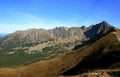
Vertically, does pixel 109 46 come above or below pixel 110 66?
above

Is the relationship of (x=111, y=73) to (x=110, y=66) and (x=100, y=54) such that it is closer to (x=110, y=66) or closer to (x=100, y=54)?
(x=110, y=66)

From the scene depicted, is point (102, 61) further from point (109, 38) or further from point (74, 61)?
point (74, 61)

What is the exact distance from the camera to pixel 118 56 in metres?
128

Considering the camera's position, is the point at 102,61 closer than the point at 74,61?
Yes

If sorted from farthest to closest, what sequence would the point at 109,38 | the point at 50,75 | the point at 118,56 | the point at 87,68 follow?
the point at 50,75 → the point at 109,38 → the point at 87,68 → the point at 118,56

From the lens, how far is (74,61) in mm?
186875

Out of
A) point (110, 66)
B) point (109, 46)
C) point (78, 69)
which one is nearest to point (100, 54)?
point (109, 46)

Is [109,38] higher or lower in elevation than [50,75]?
higher

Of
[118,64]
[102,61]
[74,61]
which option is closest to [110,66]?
[118,64]

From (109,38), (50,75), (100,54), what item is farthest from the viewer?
(50,75)

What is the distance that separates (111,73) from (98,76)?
7.75 meters

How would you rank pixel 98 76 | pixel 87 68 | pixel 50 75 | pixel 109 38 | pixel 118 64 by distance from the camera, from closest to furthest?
pixel 98 76 < pixel 118 64 < pixel 87 68 < pixel 109 38 < pixel 50 75

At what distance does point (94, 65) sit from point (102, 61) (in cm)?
540

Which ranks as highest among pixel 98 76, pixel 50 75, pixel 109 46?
pixel 109 46
